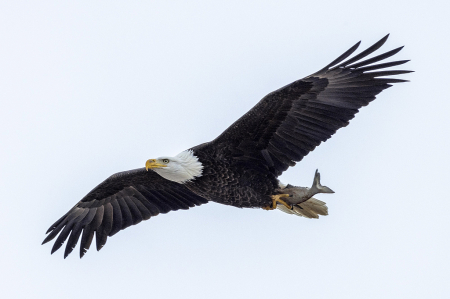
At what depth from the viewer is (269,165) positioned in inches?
Result: 433

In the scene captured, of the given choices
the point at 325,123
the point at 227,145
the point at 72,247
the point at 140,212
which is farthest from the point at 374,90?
the point at 72,247

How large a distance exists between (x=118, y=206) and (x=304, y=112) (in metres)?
3.59

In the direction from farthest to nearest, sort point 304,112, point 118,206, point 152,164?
1. point 118,206
2. point 152,164
3. point 304,112

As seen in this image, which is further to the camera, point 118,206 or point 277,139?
point 118,206

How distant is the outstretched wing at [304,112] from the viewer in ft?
34.7

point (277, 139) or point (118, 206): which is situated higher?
point (277, 139)

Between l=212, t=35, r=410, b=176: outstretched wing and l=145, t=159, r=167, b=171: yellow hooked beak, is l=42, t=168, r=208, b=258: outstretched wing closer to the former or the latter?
l=145, t=159, r=167, b=171: yellow hooked beak

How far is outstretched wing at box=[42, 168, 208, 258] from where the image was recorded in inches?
480

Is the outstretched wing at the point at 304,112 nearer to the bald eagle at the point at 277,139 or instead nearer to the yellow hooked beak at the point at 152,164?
the bald eagle at the point at 277,139

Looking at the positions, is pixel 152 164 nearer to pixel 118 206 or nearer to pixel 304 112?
pixel 118 206

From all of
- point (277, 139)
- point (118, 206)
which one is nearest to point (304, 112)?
point (277, 139)

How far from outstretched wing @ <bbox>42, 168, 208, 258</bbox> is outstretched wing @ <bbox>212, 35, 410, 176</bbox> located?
5.79ft

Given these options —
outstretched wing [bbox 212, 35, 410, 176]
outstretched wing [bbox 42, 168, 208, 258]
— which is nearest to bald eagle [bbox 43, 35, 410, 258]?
outstretched wing [bbox 212, 35, 410, 176]

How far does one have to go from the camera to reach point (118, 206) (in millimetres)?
12445
